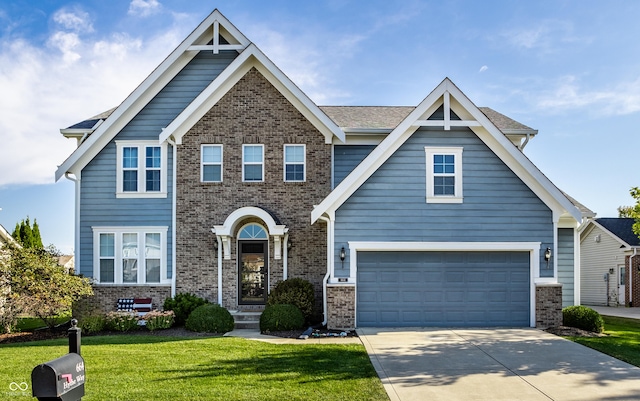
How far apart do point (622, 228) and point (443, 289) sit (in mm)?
21053

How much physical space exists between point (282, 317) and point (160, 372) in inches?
220

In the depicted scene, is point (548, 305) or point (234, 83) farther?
point (234, 83)

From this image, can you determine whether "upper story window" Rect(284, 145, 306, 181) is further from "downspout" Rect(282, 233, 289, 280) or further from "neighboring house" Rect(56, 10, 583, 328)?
Result: "downspout" Rect(282, 233, 289, 280)

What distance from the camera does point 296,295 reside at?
16.0 m

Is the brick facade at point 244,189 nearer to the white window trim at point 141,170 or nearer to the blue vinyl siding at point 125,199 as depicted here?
the white window trim at point 141,170

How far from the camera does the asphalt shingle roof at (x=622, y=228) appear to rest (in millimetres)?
30061

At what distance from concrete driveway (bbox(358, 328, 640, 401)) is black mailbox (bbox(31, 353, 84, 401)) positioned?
4795mm

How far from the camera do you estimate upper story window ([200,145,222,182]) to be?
17.9m

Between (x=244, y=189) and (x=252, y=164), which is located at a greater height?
(x=252, y=164)

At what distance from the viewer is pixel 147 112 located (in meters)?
18.3

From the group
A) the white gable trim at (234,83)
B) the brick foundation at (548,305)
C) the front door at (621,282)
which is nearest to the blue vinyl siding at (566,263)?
the brick foundation at (548,305)

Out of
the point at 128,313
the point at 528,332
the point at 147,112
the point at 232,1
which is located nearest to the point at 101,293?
the point at 128,313

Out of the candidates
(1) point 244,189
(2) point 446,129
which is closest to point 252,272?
(1) point 244,189

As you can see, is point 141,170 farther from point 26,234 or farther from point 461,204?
point 26,234
